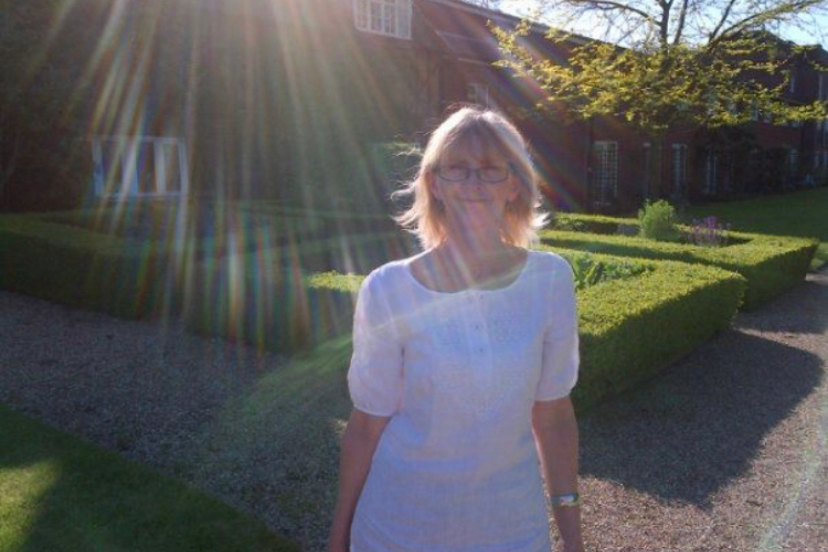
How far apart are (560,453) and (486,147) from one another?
831 millimetres

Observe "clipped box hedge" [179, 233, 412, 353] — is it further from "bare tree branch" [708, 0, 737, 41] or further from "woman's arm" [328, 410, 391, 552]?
"bare tree branch" [708, 0, 737, 41]

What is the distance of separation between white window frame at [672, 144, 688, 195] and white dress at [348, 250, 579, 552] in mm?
30673

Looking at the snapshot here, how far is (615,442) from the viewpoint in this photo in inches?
205

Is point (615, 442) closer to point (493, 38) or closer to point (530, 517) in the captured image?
point (530, 517)

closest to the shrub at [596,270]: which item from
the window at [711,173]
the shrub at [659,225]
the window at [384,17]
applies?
the shrub at [659,225]

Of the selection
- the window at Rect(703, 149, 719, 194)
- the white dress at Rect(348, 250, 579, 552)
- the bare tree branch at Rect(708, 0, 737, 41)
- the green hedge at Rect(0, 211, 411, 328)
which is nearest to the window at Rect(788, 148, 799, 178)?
the window at Rect(703, 149, 719, 194)

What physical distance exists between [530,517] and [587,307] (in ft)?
14.4

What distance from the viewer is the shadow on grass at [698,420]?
4.69m

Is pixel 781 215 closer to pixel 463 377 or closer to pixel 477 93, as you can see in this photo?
pixel 477 93

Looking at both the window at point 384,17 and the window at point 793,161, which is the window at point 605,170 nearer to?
the window at point 384,17

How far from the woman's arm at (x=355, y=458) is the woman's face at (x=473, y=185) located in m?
0.54

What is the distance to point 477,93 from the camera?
23078 mm

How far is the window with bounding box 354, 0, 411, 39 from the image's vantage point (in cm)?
1961

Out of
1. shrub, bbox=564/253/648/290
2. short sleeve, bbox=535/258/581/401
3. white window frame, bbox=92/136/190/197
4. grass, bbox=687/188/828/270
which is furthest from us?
grass, bbox=687/188/828/270
